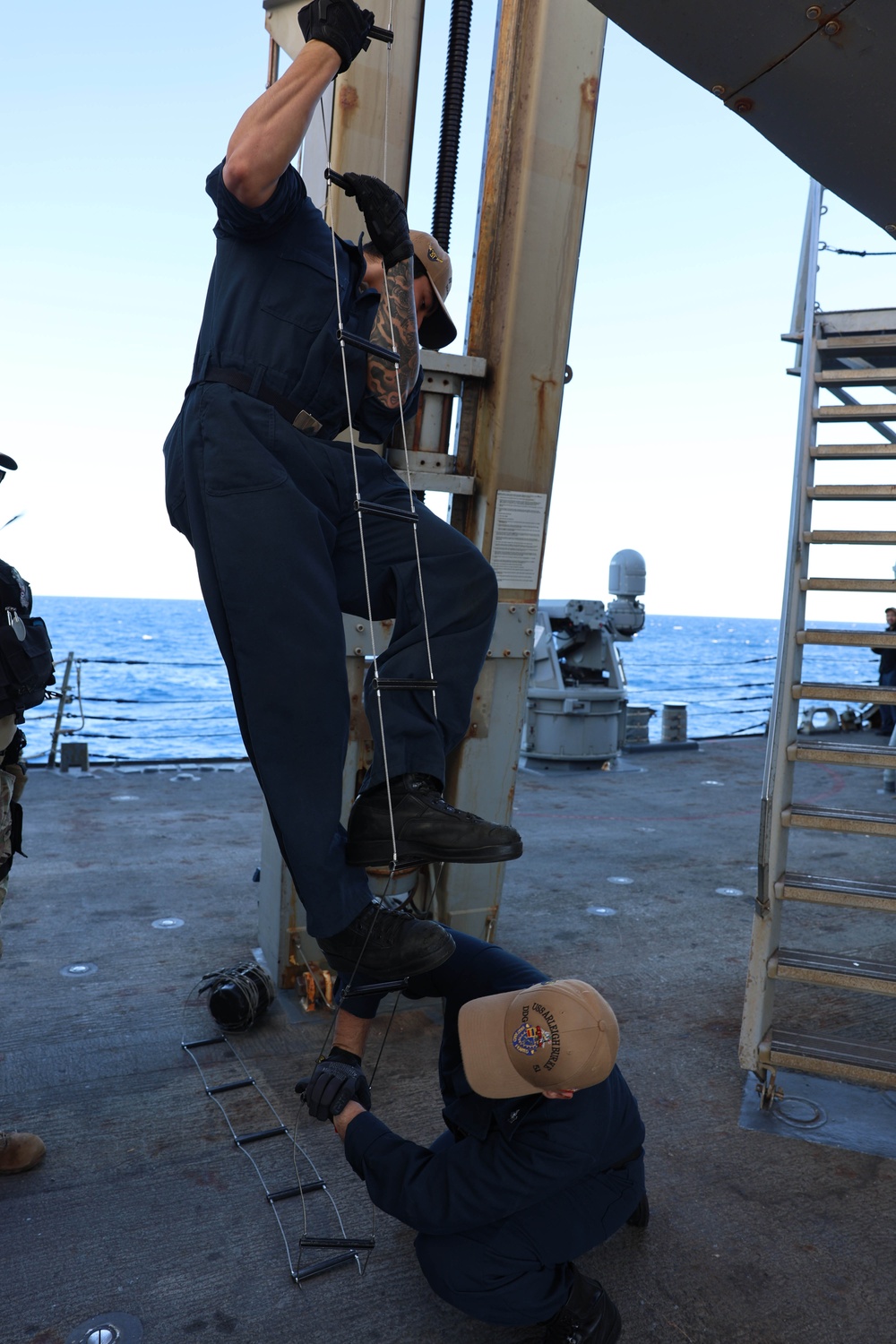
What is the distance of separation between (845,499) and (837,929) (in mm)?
3302

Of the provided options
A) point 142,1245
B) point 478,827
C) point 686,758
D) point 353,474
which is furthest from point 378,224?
point 686,758

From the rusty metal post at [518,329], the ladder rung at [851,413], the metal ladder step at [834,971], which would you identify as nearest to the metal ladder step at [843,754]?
the metal ladder step at [834,971]

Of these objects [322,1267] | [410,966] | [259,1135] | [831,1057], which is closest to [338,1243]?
[322,1267]

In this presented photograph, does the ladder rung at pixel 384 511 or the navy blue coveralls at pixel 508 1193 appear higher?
the ladder rung at pixel 384 511

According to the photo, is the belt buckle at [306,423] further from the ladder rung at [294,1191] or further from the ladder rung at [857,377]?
the ladder rung at [857,377]

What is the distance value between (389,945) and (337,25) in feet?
6.53

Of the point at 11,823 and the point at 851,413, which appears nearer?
the point at 11,823

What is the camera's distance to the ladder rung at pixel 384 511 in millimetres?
2277

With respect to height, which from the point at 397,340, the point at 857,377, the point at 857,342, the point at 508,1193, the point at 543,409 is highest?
the point at 857,342

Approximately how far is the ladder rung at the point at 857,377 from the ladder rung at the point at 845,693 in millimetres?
1452

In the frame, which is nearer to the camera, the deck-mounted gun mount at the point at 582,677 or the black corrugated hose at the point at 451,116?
the black corrugated hose at the point at 451,116

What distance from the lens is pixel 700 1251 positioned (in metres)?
3.00

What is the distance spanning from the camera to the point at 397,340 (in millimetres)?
2482

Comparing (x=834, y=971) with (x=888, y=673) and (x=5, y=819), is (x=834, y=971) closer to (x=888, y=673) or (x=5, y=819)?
(x=5, y=819)
